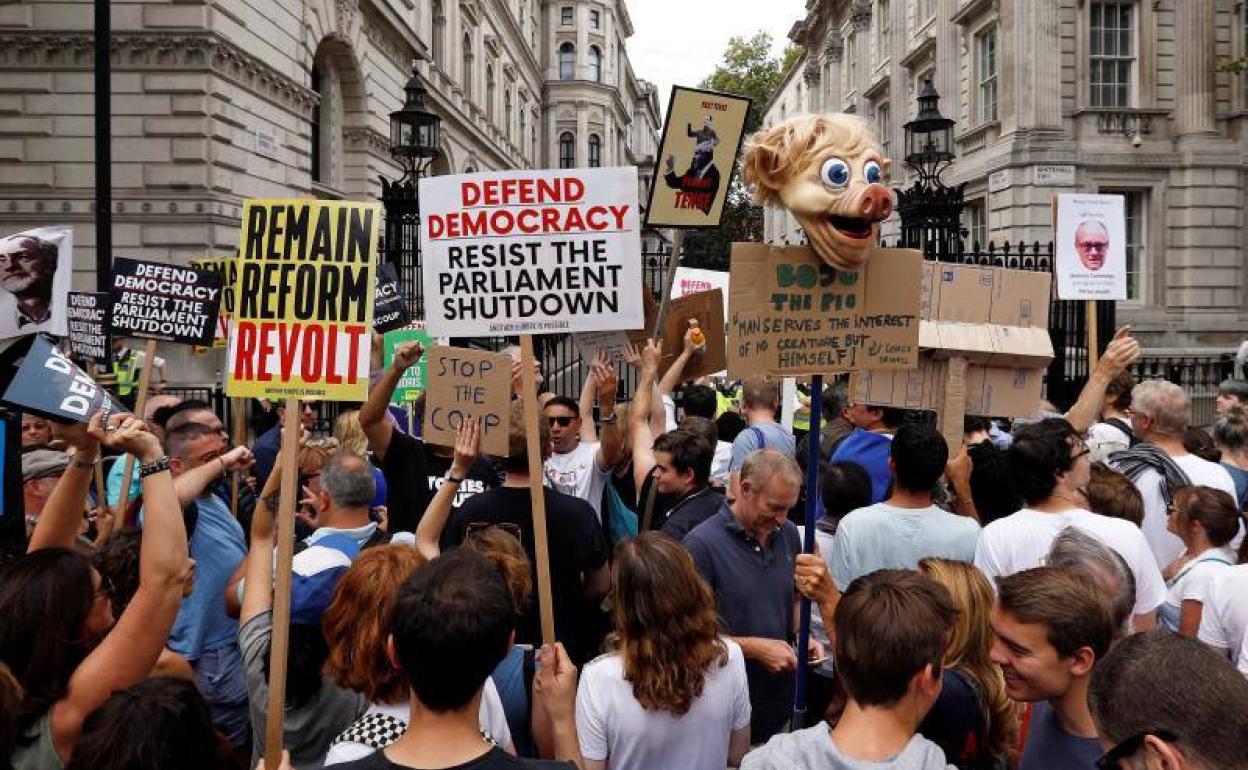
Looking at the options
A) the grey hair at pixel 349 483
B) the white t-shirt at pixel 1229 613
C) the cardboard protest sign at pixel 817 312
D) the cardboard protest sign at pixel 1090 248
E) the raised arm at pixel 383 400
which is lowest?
the white t-shirt at pixel 1229 613

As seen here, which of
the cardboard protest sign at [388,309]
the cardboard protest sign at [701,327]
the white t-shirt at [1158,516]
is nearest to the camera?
the white t-shirt at [1158,516]

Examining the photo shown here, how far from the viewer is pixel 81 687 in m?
2.67

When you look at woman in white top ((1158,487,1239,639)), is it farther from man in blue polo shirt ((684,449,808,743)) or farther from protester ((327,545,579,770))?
protester ((327,545,579,770))

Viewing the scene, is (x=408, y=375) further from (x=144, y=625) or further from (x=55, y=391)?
(x=144, y=625)

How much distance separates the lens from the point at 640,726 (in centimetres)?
310

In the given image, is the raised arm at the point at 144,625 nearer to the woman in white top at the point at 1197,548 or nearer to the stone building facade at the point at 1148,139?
the woman in white top at the point at 1197,548

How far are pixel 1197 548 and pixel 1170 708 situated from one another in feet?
9.52

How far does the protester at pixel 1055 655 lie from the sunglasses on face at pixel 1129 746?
2.25 feet

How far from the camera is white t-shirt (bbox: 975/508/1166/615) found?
13.4ft

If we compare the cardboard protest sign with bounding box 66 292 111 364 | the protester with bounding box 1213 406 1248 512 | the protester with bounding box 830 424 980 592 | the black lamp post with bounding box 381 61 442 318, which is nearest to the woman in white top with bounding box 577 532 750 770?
the protester with bounding box 830 424 980 592

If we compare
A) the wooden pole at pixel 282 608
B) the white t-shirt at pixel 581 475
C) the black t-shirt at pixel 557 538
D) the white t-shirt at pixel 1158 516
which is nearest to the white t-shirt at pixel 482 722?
the wooden pole at pixel 282 608

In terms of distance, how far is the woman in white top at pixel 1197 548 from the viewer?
4219 millimetres

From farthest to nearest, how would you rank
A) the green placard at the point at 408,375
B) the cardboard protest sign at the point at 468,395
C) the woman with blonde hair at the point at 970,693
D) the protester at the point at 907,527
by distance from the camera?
the green placard at the point at 408,375 < the cardboard protest sign at the point at 468,395 < the protester at the point at 907,527 < the woman with blonde hair at the point at 970,693

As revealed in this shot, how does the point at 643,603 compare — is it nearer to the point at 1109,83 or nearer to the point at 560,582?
the point at 560,582
